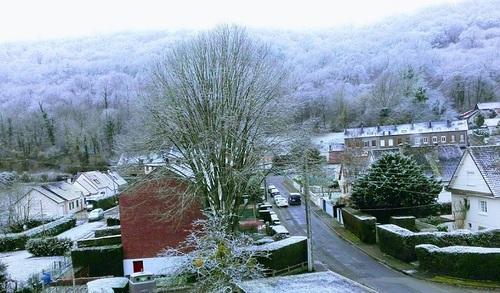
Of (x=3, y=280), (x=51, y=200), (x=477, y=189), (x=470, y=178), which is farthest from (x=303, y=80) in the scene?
(x=3, y=280)

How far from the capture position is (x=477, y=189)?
28.0 m

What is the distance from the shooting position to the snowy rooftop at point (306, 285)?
11.5m

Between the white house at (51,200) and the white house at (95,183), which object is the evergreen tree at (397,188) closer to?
the white house at (51,200)

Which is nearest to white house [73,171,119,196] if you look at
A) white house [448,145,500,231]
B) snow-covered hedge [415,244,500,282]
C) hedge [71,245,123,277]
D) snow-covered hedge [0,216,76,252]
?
snow-covered hedge [0,216,76,252]

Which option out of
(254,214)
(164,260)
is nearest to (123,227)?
(164,260)

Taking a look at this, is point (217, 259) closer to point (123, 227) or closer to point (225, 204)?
point (225, 204)

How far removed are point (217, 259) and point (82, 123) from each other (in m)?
77.1

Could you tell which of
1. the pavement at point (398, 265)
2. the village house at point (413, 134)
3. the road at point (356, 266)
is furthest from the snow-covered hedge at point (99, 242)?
the village house at point (413, 134)

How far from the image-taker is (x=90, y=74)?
128250 millimetres

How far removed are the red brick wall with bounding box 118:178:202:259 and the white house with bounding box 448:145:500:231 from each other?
705 inches

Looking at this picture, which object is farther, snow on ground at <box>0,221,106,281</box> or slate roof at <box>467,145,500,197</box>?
slate roof at <box>467,145,500,197</box>

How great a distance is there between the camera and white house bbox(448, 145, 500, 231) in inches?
1044

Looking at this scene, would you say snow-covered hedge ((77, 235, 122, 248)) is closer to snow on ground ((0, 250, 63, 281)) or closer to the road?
snow on ground ((0, 250, 63, 281))

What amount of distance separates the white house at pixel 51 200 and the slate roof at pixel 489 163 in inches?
1538
